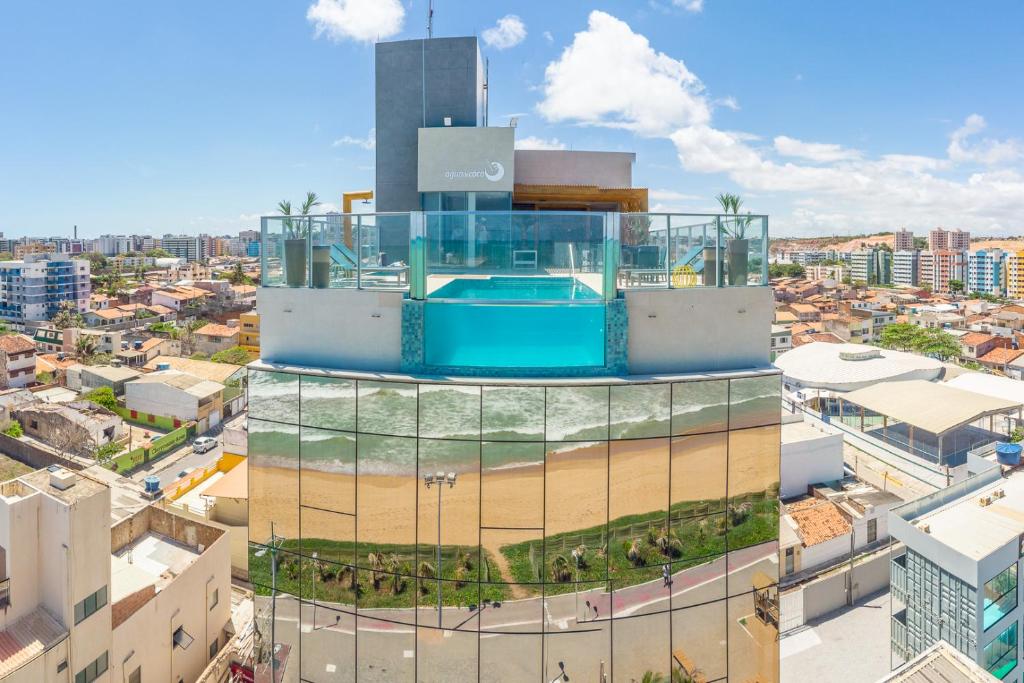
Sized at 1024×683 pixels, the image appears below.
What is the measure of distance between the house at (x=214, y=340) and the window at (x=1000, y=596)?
64.3 m

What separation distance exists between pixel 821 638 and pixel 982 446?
18.1 m

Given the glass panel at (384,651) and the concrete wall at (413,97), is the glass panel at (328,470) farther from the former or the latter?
the concrete wall at (413,97)

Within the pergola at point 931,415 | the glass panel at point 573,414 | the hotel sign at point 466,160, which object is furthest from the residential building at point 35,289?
the glass panel at point 573,414

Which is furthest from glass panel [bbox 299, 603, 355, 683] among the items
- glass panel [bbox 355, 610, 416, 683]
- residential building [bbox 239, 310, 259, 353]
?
residential building [bbox 239, 310, 259, 353]

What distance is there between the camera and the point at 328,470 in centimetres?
750

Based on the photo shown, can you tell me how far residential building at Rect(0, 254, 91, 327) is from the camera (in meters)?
75.6

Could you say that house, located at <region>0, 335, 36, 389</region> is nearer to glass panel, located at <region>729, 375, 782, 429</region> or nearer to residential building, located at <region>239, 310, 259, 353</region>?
residential building, located at <region>239, 310, 259, 353</region>

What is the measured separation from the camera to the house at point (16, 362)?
47.2 meters

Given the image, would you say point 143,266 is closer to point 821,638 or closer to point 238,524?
point 238,524

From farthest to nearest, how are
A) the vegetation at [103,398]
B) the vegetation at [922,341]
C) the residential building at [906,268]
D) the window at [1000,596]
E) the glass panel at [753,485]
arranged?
the residential building at [906,268] → the vegetation at [922,341] → the vegetation at [103,398] → the window at [1000,596] → the glass panel at [753,485]

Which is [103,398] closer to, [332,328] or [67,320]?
[67,320]

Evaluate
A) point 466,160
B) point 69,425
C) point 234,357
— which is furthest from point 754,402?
point 234,357

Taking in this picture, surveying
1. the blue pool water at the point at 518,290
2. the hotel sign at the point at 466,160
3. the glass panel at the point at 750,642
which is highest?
the hotel sign at the point at 466,160

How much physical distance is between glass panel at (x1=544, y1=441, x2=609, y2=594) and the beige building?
9943 millimetres
